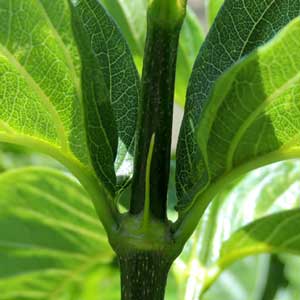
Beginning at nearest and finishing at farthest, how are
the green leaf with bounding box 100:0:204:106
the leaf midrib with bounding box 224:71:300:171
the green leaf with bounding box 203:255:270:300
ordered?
1. the leaf midrib with bounding box 224:71:300:171
2. the green leaf with bounding box 100:0:204:106
3. the green leaf with bounding box 203:255:270:300

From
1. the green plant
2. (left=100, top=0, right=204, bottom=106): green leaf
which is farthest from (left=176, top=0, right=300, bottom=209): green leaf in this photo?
(left=100, top=0, right=204, bottom=106): green leaf

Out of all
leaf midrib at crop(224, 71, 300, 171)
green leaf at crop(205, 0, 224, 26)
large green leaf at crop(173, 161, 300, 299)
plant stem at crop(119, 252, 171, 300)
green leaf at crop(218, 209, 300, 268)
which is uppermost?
leaf midrib at crop(224, 71, 300, 171)

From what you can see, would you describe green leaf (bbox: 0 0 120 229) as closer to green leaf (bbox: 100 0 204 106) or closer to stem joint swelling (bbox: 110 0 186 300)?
stem joint swelling (bbox: 110 0 186 300)

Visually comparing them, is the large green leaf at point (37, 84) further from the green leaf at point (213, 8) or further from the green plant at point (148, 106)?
the green leaf at point (213, 8)

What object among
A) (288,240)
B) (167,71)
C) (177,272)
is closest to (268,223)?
(288,240)

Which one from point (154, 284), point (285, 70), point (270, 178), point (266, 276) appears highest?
point (285, 70)

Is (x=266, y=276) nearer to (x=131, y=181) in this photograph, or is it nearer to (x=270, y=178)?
(x=270, y=178)
